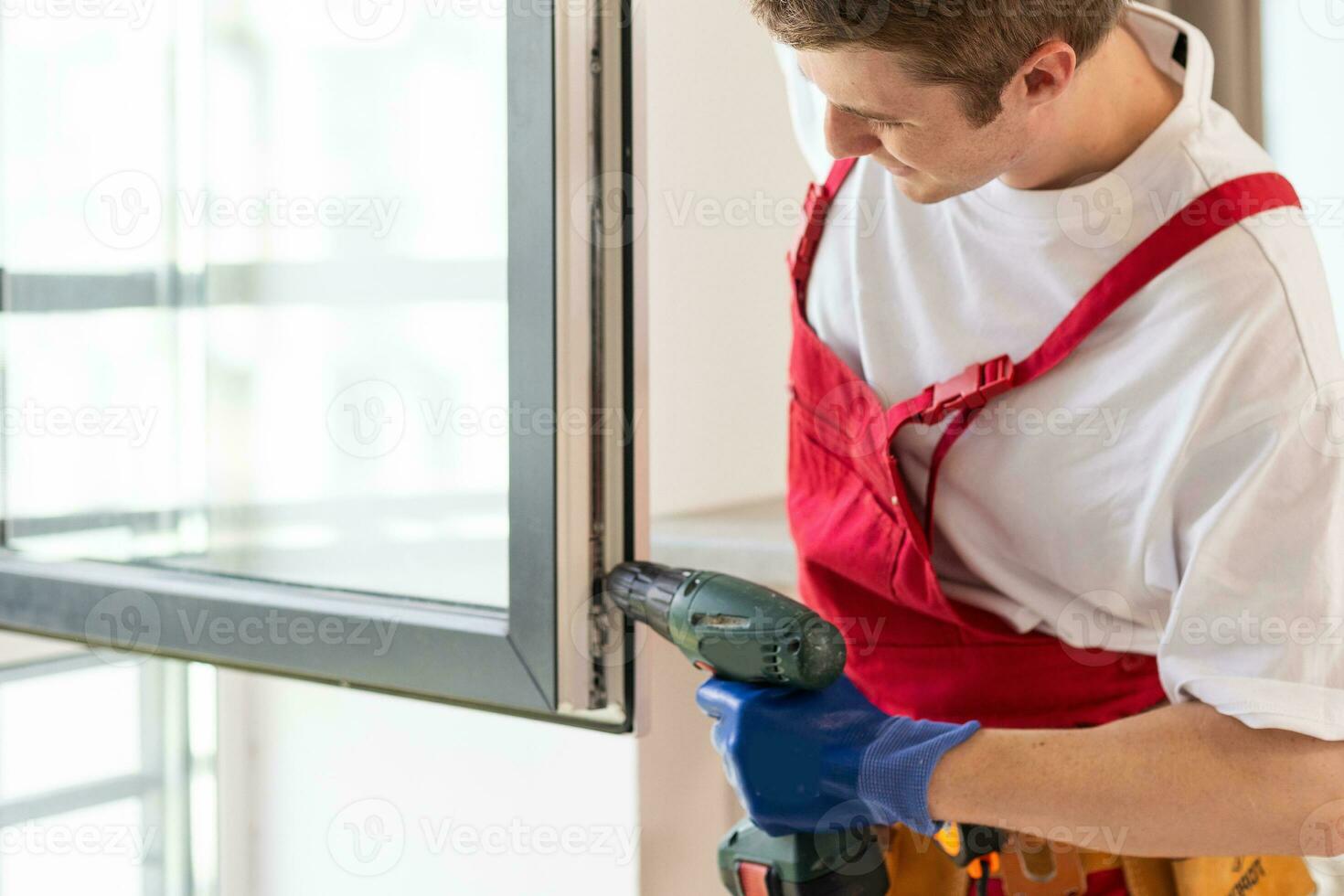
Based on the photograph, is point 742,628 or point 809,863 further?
point 809,863

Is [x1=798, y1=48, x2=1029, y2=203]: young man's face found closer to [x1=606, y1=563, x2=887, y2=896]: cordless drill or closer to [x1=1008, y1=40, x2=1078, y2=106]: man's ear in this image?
[x1=1008, y1=40, x2=1078, y2=106]: man's ear

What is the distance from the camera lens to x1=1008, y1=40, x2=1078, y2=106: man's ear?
0.77m

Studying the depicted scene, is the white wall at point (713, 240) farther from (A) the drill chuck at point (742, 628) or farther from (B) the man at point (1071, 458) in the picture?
(A) the drill chuck at point (742, 628)

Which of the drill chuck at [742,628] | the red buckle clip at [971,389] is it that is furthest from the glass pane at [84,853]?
the red buckle clip at [971,389]

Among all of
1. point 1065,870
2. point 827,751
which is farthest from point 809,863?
point 1065,870

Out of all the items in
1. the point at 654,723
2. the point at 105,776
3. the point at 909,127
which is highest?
the point at 909,127

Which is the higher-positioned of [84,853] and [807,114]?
[807,114]

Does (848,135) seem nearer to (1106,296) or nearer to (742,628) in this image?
(1106,296)

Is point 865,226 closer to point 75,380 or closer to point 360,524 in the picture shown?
point 360,524

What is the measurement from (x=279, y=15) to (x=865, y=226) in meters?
0.75

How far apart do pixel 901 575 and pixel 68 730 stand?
135 cm

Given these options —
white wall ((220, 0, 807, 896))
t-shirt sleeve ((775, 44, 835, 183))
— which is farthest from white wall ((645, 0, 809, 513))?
t-shirt sleeve ((775, 44, 835, 183))

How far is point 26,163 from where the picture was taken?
1.40 meters

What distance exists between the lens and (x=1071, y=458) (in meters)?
0.92
